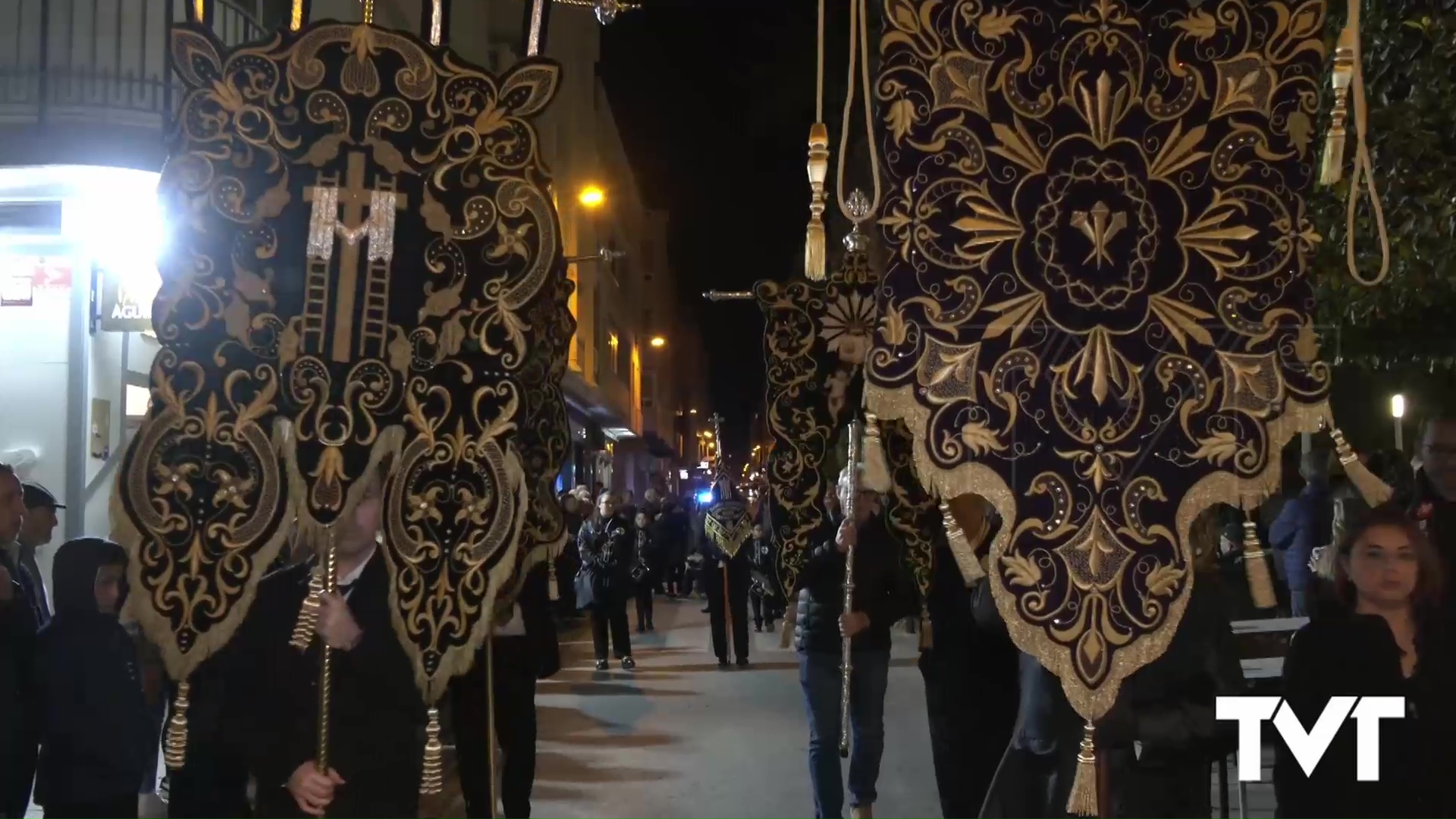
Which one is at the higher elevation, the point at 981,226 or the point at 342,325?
the point at 981,226

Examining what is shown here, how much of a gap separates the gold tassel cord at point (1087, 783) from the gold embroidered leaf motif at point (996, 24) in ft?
5.72

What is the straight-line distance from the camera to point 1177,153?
3176mm

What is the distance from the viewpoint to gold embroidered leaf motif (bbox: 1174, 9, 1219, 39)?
3.18 meters

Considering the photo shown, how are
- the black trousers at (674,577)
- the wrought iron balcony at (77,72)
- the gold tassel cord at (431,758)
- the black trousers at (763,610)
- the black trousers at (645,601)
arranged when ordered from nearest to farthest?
1. the gold tassel cord at (431,758)
2. the wrought iron balcony at (77,72)
3. the black trousers at (763,610)
4. the black trousers at (645,601)
5. the black trousers at (674,577)

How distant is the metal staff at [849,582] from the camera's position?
5152 millimetres

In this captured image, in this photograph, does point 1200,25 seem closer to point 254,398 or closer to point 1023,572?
point 1023,572

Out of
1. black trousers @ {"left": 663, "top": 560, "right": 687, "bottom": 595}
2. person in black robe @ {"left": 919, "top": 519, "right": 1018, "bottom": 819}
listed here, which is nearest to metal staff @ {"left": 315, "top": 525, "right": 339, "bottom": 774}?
person in black robe @ {"left": 919, "top": 519, "right": 1018, "bottom": 819}

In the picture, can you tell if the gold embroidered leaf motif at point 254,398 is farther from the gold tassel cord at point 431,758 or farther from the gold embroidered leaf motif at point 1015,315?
the gold embroidered leaf motif at point 1015,315

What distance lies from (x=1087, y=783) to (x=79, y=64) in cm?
754

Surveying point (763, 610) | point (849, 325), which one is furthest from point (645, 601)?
point (849, 325)

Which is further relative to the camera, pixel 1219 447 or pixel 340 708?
pixel 340 708

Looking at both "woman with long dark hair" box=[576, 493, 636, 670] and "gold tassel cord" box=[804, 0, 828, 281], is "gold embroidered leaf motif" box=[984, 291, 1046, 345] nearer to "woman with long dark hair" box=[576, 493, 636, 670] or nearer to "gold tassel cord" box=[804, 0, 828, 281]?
"gold tassel cord" box=[804, 0, 828, 281]

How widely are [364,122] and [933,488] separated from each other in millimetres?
1835

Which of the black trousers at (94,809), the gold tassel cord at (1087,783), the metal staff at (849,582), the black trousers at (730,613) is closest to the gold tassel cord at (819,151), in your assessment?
the gold tassel cord at (1087,783)
